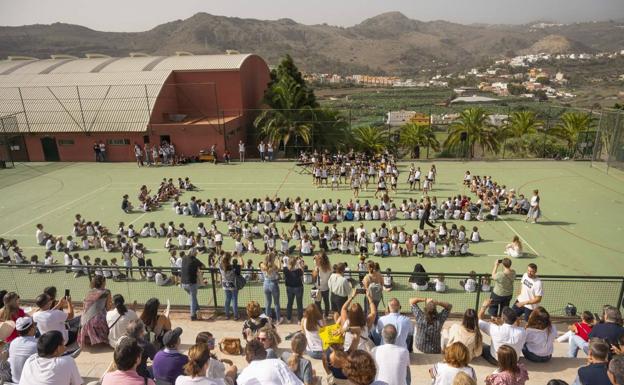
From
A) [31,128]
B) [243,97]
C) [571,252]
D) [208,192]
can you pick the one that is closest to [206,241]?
[208,192]

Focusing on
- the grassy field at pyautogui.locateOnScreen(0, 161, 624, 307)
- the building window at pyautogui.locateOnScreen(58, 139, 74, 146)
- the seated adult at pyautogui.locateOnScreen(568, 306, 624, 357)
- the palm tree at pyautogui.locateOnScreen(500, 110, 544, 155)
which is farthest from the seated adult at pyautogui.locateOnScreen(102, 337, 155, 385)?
the building window at pyautogui.locateOnScreen(58, 139, 74, 146)

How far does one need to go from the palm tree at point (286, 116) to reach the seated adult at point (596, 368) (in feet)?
88.2

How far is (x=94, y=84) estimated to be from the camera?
35406 millimetres

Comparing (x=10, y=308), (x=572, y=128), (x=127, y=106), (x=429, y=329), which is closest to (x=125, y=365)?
(x=10, y=308)

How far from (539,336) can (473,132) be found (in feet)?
85.2

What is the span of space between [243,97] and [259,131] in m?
3.43

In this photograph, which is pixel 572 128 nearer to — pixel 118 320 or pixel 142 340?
pixel 118 320

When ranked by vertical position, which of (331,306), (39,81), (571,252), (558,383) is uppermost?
(39,81)

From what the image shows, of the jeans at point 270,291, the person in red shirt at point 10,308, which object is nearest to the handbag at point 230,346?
the jeans at point 270,291

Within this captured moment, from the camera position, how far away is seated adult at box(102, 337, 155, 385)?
482 centimetres

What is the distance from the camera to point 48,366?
5.12m

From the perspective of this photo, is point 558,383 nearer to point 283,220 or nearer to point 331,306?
point 331,306

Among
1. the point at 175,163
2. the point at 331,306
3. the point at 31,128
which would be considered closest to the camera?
the point at 331,306

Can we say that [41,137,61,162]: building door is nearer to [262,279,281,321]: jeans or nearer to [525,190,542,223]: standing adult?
[262,279,281,321]: jeans
